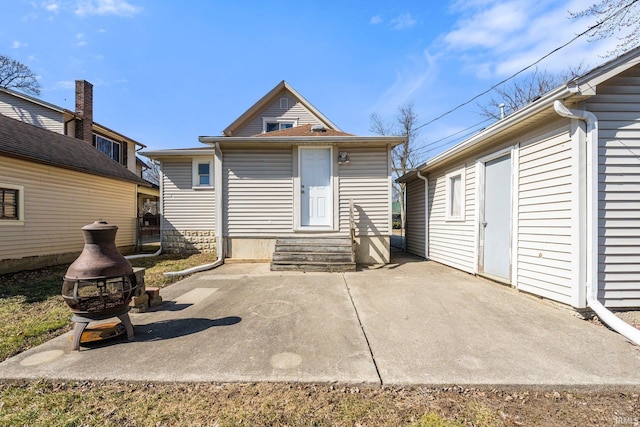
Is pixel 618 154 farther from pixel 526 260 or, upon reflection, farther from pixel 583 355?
pixel 583 355

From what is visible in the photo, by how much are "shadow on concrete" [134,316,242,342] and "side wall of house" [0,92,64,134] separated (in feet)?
49.4

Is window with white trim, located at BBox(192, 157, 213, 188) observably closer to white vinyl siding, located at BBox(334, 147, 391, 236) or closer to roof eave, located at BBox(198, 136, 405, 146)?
roof eave, located at BBox(198, 136, 405, 146)

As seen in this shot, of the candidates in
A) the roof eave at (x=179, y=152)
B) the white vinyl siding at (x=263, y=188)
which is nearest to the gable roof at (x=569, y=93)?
the white vinyl siding at (x=263, y=188)

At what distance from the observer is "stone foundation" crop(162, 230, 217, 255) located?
10.2 metres

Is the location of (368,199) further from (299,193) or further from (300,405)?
(300,405)

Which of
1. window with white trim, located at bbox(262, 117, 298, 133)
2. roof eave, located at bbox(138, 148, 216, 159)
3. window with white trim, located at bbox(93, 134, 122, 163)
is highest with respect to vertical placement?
window with white trim, located at bbox(262, 117, 298, 133)

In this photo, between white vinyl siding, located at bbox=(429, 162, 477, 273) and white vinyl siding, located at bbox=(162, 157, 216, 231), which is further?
white vinyl siding, located at bbox=(162, 157, 216, 231)

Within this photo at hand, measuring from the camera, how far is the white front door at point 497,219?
16.5 feet

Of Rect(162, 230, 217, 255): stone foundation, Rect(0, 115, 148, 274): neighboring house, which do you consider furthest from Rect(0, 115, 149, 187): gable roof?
Rect(162, 230, 217, 255): stone foundation

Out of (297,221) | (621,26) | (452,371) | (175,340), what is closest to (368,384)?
(452,371)

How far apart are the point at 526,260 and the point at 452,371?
319cm

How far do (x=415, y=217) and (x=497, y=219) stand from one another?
4504 mm

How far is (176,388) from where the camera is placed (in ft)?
7.09

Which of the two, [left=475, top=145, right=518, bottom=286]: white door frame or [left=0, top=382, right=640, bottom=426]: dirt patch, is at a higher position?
[left=475, top=145, right=518, bottom=286]: white door frame
